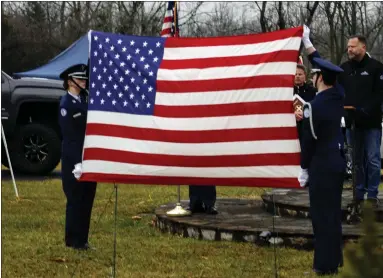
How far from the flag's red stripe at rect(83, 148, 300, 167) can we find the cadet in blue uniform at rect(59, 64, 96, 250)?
0.75m

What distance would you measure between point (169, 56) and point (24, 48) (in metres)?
26.7

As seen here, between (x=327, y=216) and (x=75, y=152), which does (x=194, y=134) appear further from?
(x=75, y=152)

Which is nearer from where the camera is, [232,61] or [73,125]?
[232,61]

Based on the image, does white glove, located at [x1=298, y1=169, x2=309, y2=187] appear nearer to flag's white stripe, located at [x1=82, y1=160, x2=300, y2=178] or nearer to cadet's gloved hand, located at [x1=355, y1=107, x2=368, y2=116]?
flag's white stripe, located at [x1=82, y1=160, x2=300, y2=178]

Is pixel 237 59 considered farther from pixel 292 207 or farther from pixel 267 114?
pixel 292 207

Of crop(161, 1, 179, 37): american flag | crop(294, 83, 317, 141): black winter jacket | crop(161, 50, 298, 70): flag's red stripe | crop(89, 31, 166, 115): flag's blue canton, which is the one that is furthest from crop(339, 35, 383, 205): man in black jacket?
crop(89, 31, 166, 115): flag's blue canton

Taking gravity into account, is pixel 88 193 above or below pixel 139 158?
below

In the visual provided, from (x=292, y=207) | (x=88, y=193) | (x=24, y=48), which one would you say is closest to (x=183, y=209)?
(x=292, y=207)

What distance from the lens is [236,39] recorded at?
18.3 feet

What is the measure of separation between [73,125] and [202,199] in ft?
7.31

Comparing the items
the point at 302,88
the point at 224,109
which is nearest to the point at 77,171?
the point at 224,109

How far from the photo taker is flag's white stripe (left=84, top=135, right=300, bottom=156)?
17.4 ft

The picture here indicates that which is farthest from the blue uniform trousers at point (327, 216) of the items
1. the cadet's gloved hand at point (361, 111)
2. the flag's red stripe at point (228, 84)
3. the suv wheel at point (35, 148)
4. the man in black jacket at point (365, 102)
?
the suv wheel at point (35, 148)

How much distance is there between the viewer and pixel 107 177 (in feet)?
18.6
